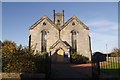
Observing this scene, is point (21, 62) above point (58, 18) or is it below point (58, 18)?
below

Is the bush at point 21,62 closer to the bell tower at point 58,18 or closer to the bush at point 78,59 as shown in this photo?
the bush at point 78,59

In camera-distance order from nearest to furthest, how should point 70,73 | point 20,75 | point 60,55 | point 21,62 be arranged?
point 20,75
point 21,62
point 70,73
point 60,55

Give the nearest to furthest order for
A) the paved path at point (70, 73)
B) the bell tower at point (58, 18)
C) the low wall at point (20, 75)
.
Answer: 1. the low wall at point (20, 75)
2. the paved path at point (70, 73)
3. the bell tower at point (58, 18)

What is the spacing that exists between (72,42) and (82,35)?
2185mm

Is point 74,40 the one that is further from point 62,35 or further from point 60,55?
point 60,55

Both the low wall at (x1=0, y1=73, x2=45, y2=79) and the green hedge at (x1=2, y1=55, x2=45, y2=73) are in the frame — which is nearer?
the low wall at (x1=0, y1=73, x2=45, y2=79)

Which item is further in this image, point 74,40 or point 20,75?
point 74,40

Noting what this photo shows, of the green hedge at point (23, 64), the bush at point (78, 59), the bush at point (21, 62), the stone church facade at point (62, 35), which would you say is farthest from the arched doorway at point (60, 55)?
the green hedge at point (23, 64)

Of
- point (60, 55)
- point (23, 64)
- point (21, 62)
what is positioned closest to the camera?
point (23, 64)

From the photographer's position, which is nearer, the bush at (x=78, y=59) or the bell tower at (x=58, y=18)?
the bush at (x=78, y=59)

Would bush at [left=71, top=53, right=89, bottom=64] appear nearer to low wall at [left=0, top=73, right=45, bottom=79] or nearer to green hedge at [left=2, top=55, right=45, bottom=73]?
green hedge at [left=2, top=55, right=45, bottom=73]

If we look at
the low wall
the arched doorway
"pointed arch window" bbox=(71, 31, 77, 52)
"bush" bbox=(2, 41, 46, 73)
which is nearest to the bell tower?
"pointed arch window" bbox=(71, 31, 77, 52)

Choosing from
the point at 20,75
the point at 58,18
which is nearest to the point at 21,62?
the point at 20,75

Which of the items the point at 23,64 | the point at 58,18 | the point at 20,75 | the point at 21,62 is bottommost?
the point at 20,75
